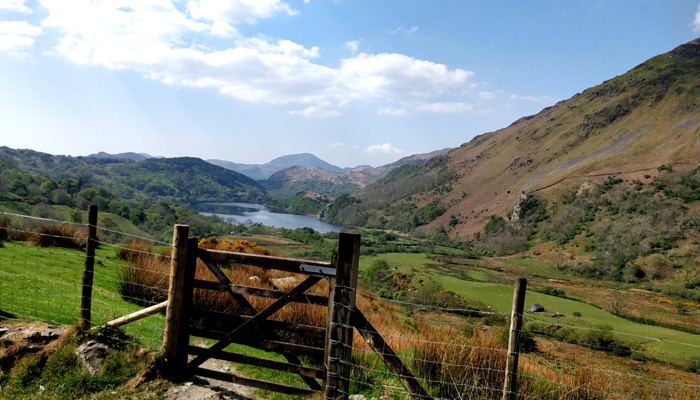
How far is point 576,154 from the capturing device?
97812 mm

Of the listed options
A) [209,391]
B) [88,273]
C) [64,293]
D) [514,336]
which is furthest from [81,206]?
[514,336]

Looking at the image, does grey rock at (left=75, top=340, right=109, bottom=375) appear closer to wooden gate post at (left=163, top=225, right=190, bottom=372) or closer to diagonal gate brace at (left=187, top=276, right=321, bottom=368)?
wooden gate post at (left=163, top=225, right=190, bottom=372)

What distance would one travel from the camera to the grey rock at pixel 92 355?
4.79m

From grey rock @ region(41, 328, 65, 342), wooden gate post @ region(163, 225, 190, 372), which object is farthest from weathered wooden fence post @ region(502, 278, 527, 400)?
grey rock @ region(41, 328, 65, 342)

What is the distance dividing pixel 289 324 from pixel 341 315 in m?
0.69

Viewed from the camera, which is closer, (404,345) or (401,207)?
(404,345)

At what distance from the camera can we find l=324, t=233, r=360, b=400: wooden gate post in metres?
4.38

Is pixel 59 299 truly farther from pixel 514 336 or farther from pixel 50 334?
pixel 514 336

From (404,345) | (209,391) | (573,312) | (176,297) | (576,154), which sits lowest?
(573,312)

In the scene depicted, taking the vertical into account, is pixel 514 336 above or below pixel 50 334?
above

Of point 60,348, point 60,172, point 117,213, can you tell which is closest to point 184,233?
point 60,348

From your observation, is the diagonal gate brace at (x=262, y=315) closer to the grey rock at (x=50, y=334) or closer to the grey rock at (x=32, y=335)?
the grey rock at (x=50, y=334)

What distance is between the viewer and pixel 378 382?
553cm

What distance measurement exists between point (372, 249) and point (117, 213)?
5821 centimetres
